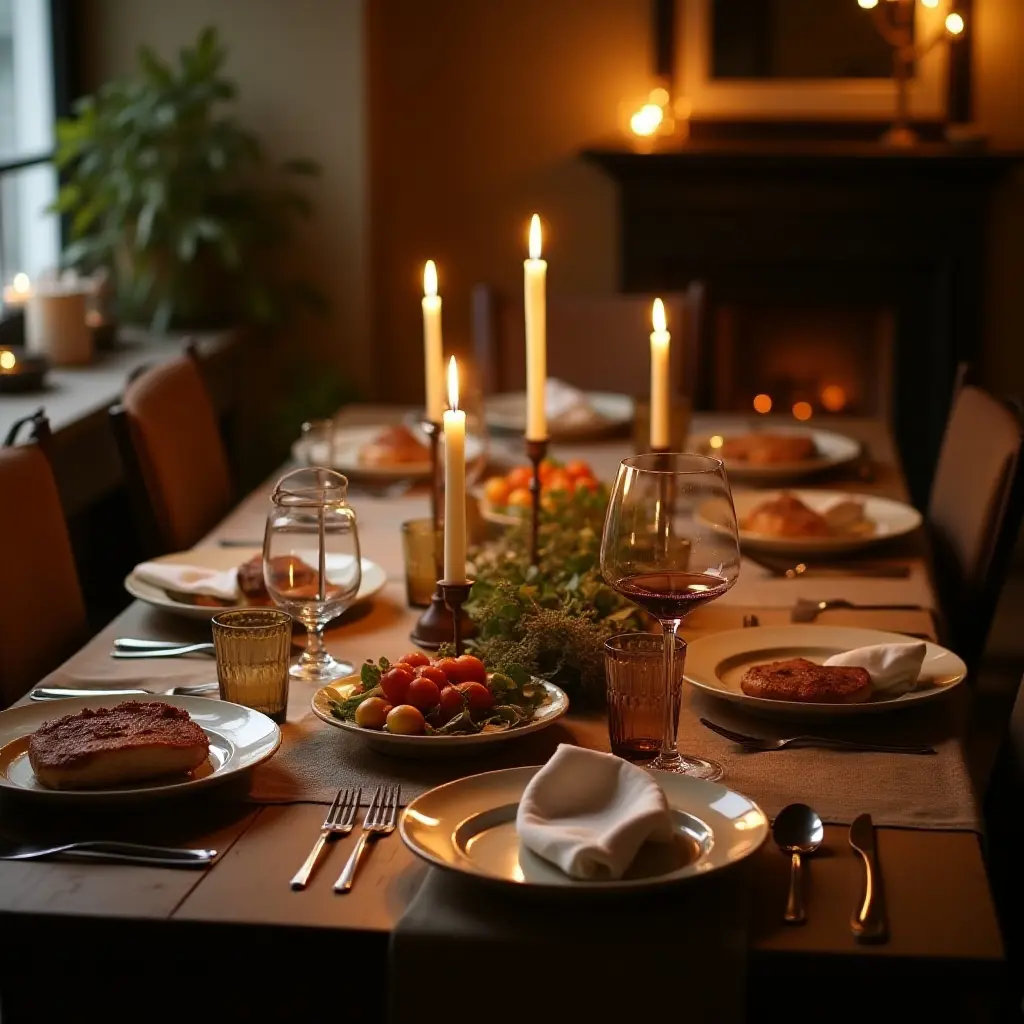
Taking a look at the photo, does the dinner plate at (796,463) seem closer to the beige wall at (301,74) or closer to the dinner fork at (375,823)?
the dinner fork at (375,823)

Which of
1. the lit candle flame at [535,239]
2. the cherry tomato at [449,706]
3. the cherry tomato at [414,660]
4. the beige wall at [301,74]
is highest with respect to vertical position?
the beige wall at [301,74]

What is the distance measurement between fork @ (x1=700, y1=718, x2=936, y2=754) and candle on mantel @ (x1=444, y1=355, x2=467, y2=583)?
0.96ft

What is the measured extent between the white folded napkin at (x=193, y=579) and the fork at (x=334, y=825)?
56cm

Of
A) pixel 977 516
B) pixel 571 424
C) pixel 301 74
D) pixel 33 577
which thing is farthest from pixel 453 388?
pixel 301 74

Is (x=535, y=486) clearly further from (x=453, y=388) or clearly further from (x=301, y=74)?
(x=301, y=74)

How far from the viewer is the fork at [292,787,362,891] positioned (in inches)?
42.4

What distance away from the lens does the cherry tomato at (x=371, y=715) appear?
128 cm

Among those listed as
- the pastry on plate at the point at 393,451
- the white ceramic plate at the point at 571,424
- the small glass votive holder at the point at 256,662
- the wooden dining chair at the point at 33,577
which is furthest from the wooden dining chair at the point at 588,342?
the small glass votive holder at the point at 256,662

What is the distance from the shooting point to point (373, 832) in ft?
3.79

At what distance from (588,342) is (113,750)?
92.3 inches

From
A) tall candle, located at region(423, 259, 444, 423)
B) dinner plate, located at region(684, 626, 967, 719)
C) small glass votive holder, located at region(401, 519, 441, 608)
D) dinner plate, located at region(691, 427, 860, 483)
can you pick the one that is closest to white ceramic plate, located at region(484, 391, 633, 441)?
dinner plate, located at region(691, 427, 860, 483)

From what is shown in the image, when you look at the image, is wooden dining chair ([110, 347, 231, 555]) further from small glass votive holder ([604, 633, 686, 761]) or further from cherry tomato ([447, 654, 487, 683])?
small glass votive holder ([604, 633, 686, 761])

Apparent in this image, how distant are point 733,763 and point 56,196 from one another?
3523mm

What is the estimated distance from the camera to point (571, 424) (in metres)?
2.77
